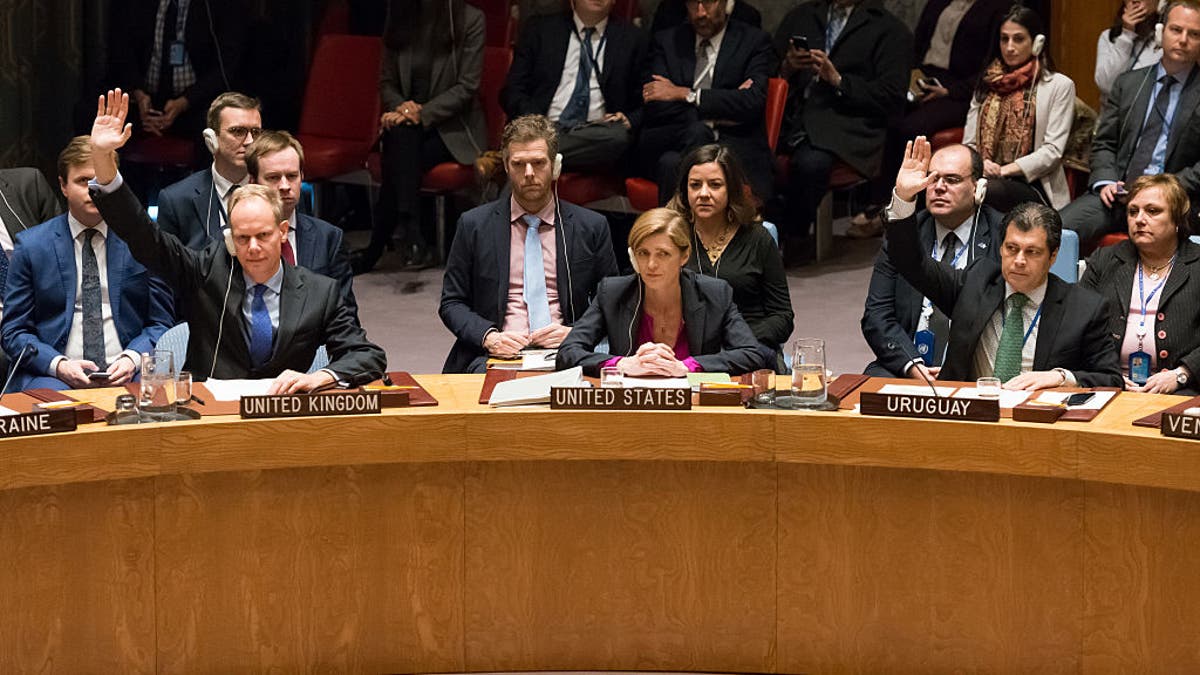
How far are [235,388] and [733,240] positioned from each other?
1.82 metres

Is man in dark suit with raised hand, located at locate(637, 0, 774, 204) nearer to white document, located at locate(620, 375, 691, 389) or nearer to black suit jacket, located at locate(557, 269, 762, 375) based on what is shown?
black suit jacket, located at locate(557, 269, 762, 375)

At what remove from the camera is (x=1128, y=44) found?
6656mm

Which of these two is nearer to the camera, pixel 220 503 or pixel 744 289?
pixel 220 503

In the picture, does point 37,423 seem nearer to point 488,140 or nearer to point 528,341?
point 528,341

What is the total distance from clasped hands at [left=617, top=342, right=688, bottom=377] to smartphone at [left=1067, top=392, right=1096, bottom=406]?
0.82m

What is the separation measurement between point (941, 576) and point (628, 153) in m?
3.64

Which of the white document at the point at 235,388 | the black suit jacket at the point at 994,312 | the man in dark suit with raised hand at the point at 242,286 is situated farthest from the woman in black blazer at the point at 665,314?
the white document at the point at 235,388

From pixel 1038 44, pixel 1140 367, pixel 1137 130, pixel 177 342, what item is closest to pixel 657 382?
pixel 177 342

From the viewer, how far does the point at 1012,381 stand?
3988 mm

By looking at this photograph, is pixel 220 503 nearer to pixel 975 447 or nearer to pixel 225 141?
pixel 975 447

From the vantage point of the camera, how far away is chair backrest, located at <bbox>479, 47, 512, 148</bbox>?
7570 millimetres

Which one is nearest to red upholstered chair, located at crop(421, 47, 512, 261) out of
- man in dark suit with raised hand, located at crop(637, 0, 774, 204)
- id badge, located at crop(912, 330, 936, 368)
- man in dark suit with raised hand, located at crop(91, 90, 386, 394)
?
man in dark suit with raised hand, located at crop(637, 0, 774, 204)

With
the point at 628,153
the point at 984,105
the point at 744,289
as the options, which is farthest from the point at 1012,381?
the point at 628,153

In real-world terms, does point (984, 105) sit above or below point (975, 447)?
above
